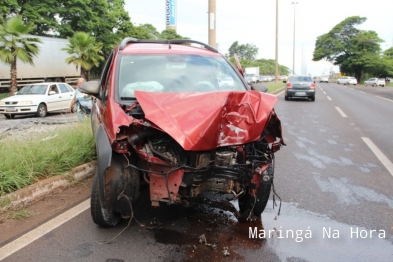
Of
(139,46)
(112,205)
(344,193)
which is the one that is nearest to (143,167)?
(112,205)

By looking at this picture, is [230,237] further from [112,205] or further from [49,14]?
[49,14]

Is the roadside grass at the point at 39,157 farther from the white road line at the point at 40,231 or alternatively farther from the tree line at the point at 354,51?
the tree line at the point at 354,51

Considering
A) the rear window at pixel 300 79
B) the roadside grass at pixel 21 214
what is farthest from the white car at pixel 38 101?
the rear window at pixel 300 79

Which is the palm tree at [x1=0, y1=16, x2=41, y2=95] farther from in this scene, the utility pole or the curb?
the curb

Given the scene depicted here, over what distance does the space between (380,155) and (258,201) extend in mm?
4463

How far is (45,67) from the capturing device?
86.1 feet

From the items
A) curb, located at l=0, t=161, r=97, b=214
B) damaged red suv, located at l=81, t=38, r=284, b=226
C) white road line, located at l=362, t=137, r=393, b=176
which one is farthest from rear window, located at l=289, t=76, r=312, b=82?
damaged red suv, located at l=81, t=38, r=284, b=226

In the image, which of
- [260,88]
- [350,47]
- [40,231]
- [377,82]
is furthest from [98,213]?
[350,47]

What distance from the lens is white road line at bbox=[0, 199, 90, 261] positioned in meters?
3.29

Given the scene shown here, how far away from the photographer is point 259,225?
3.89 metres

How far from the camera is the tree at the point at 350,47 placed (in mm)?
72688

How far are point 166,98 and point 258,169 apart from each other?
1121 millimetres

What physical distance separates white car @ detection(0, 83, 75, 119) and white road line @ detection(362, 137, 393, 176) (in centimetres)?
1274

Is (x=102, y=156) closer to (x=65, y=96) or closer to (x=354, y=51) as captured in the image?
(x=65, y=96)
